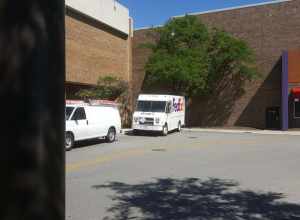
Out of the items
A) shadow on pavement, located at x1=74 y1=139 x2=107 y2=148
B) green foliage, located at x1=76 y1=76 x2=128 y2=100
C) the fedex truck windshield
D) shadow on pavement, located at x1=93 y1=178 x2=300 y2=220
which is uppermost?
green foliage, located at x1=76 y1=76 x2=128 y2=100

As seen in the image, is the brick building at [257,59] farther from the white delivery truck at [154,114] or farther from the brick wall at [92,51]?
the white delivery truck at [154,114]

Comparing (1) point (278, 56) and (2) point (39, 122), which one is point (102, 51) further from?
(2) point (39, 122)

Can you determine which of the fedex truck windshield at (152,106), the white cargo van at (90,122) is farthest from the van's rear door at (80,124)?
the fedex truck windshield at (152,106)

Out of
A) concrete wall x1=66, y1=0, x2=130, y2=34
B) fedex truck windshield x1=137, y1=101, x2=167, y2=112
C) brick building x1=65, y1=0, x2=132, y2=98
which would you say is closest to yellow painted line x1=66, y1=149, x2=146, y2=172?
fedex truck windshield x1=137, y1=101, x2=167, y2=112

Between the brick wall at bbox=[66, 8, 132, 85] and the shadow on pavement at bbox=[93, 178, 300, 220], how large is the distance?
22904 mm

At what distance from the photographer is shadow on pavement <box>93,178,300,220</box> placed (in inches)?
274

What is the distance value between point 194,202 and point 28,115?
7159 mm

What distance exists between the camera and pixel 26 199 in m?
1.12

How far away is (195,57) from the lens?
34.3m

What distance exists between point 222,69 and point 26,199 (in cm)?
3615

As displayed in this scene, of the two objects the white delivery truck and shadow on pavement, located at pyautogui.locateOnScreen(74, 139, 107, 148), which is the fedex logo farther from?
shadow on pavement, located at pyautogui.locateOnScreen(74, 139, 107, 148)

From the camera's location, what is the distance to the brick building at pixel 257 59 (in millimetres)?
34094

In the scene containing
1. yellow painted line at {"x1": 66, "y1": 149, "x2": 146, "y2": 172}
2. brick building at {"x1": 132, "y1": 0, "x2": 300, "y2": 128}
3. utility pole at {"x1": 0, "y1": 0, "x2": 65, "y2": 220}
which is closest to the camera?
utility pole at {"x1": 0, "y1": 0, "x2": 65, "y2": 220}

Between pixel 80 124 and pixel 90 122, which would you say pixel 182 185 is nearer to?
pixel 80 124
